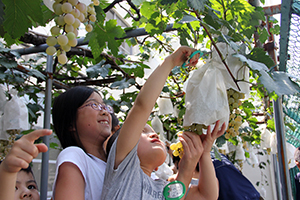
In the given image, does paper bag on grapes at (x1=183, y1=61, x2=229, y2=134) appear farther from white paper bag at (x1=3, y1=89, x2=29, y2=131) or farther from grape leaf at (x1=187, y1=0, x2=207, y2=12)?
white paper bag at (x1=3, y1=89, x2=29, y2=131)

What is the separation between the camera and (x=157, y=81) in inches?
35.0

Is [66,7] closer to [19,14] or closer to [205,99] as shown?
[19,14]

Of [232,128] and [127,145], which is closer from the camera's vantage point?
[127,145]

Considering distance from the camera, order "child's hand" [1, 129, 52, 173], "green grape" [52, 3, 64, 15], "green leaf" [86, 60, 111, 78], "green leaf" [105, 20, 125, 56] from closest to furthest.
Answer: "child's hand" [1, 129, 52, 173] → "green grape" [52, 3, 64, 15] → "green leaf" [105, 20, 125, 56] → "green leaf" [86, 60, 111, 78]

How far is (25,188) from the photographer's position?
1144 mm

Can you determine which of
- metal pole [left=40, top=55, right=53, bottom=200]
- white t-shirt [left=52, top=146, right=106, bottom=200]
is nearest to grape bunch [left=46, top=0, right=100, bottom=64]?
white t-shirt [left=52, top=146, right=106, bottom=200]

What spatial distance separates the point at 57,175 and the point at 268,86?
2.65ft

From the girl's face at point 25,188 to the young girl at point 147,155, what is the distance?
46 cm

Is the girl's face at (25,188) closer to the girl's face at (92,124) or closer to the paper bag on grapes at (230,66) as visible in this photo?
the girl's face at (92,124)

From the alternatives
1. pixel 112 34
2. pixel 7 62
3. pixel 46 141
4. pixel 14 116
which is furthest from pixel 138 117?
pixel 7 62

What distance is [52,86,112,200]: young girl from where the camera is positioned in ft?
3.01

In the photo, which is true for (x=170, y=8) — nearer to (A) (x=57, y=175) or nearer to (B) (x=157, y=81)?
(B) (x=157, y=81)

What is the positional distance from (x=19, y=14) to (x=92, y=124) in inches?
23.6

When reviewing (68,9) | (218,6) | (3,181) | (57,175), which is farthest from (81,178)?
(218,6)
